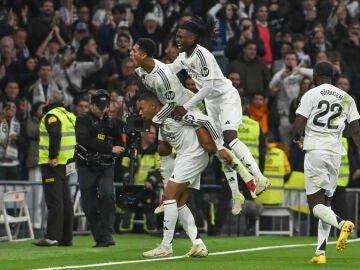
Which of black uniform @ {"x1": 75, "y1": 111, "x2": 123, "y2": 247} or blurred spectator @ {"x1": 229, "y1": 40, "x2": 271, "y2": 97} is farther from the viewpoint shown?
blurred spectator @ {"x1": 229, "y1": 40, "x2": 271, "y2": 97}

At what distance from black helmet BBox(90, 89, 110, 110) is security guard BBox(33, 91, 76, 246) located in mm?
763

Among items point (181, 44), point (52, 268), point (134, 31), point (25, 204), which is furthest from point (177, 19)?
point (52, 268)

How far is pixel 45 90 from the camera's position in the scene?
24734 millimetres

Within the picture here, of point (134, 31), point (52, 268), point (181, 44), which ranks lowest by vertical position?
point (52, 268)

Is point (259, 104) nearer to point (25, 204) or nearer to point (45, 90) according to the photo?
point (45, 90)

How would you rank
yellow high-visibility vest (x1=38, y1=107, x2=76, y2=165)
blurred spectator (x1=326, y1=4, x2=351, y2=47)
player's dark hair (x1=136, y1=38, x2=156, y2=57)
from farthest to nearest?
blurred spectator (x1=326, y1=4, x2=351, y2=47)
yellow high-visibility vest (x1=38, y1=107, x2=76, y2=165)
player's dark hair (x1=136, y1=38, x2=156, y2=57)

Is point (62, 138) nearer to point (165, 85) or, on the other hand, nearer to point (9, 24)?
point (165, 85)

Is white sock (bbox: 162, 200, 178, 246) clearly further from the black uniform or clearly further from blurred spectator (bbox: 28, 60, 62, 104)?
blurred spectator (bbox: 28, 60, 62, 104)

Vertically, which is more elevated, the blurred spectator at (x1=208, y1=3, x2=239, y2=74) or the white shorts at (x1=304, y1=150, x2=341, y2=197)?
the blurred spectator at (x1=208, y1=3, x2=239, y2=74)

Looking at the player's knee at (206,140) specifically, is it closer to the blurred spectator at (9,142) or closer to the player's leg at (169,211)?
the player's leg at (169,211)

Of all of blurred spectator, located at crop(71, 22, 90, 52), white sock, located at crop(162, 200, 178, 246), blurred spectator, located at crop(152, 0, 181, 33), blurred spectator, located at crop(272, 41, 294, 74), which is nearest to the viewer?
white sock, located at crop(162, 200, 178, 246)

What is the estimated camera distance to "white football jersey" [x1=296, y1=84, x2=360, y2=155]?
15.8 metres

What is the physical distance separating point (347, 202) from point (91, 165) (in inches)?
219

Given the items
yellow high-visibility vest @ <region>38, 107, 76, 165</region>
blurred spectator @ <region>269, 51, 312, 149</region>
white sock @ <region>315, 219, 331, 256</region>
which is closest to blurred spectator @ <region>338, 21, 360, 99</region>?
blurred spectator @ <region>269, 51, 312, 149</region>
